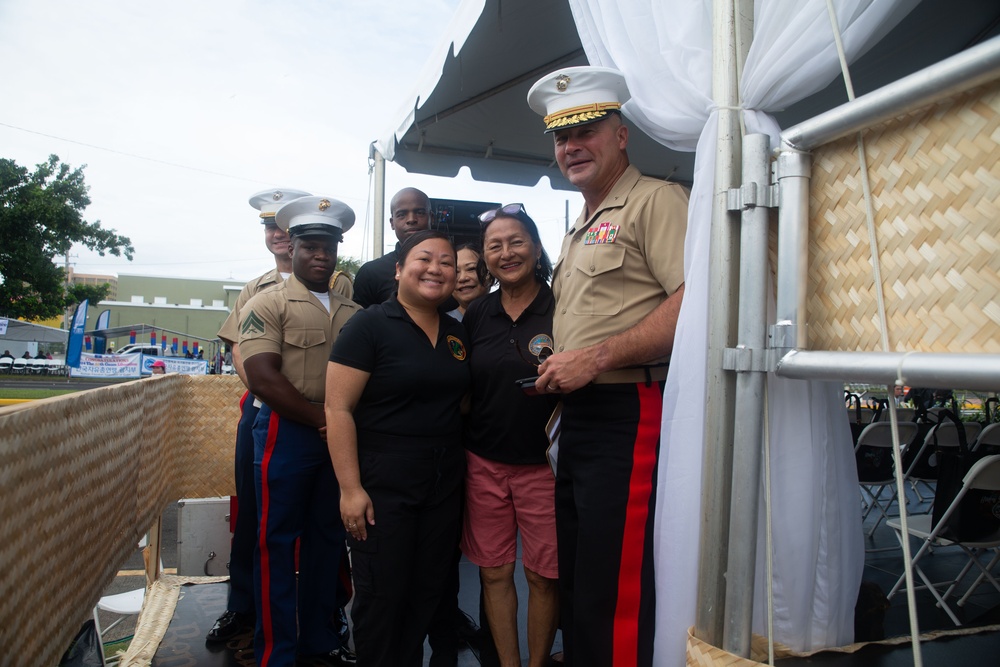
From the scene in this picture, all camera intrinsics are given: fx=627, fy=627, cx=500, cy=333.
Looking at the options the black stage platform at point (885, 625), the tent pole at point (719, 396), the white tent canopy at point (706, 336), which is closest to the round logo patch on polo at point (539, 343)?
the white tent canopy at point (706, 336)

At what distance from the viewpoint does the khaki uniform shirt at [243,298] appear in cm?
348

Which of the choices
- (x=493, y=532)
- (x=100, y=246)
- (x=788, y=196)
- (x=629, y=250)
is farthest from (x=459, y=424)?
(x=100, y=246)

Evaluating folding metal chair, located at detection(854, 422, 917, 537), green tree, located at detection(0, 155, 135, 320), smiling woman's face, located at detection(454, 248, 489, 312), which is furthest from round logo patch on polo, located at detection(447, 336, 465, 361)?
green tree, located at detection(0, 155, 135, 320)

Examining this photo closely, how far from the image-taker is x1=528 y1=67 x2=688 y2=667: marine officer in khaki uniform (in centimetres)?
182

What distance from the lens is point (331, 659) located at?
2811mm

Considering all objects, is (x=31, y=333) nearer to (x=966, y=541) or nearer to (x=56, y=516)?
(x=56, y=516)

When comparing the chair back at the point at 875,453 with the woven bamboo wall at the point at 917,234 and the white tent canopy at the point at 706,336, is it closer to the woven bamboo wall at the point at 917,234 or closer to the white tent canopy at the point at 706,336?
the white tent canopy at the point at 706,336

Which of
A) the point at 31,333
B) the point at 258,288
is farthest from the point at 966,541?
the point at 31,333

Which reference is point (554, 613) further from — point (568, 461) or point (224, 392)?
point (224, 392)

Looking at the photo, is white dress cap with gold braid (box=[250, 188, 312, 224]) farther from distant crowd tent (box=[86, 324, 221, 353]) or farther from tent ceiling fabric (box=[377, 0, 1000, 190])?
distant crowd tent (box=[86, 324, 221, 353])

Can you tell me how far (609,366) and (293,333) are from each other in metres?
1.55

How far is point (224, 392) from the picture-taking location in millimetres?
3814

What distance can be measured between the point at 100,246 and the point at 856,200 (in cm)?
2729

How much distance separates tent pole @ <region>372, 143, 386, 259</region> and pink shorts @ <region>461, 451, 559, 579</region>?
3.48 meters
